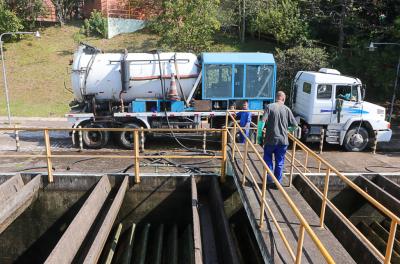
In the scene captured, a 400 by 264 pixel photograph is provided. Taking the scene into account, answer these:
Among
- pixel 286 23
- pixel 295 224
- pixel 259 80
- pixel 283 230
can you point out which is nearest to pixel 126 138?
pixel 259 80

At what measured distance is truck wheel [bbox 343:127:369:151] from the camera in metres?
13.5

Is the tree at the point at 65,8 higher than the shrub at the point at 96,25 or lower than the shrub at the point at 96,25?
higher

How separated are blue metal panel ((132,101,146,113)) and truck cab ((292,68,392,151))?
6.05 meters

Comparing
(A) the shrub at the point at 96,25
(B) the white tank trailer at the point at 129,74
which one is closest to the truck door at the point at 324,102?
(B) the white tank trailer at the point at 129,74

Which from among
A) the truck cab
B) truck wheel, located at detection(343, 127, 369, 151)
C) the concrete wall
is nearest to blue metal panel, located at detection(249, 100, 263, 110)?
the truck cab

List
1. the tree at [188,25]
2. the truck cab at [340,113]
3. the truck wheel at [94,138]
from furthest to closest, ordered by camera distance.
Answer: the tree at [188,25] < the truck wheel at [94,138] < the truck cab at [340,113]

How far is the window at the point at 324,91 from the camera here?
13242mm

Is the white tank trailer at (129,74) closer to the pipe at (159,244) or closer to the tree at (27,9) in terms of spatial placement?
the pipe at (159,244)

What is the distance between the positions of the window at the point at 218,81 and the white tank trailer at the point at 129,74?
49cm

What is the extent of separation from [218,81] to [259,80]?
1.58 m

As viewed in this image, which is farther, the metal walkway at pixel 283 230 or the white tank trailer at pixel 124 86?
the white tank trailer at pixel 124 86

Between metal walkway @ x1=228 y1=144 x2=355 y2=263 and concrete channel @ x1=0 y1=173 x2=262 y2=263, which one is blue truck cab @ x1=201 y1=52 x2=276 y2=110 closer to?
concrete channel @ x1=0 y1=173 x2=262 y2=263

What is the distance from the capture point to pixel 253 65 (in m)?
→ 13.7

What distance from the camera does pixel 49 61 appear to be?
26.7 m
